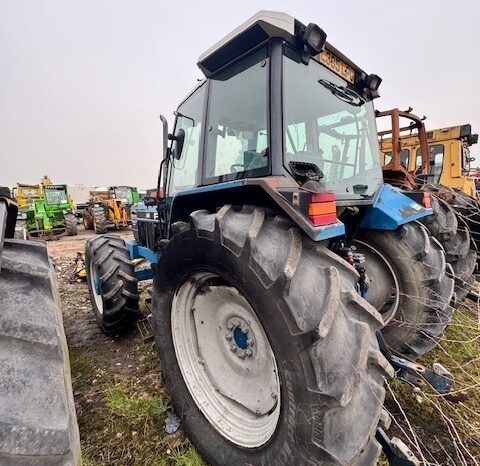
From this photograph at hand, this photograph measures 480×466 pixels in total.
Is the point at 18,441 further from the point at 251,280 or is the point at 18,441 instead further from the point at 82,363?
the point at 82,363

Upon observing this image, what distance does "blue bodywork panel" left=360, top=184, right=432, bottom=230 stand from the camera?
2072 mm

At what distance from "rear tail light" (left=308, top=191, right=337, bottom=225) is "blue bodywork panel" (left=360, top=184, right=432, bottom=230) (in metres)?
0.88

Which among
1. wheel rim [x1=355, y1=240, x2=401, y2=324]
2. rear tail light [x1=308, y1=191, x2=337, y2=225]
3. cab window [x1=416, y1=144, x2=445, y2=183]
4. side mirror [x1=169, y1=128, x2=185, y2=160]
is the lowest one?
wheel rim [x1=355, y1=240, x2=401, y2=324]

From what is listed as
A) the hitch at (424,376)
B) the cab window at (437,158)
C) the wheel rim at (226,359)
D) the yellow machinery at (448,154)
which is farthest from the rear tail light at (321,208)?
the cab window at (437,158)

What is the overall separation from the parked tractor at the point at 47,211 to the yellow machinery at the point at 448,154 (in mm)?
13235

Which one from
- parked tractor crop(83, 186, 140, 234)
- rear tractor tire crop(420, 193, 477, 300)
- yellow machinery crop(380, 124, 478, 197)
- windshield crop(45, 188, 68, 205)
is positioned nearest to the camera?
rear tractor tire crop(420, 193, 477, 300)

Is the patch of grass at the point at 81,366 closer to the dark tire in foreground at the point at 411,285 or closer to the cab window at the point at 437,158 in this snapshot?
the dark tire in foreground at the point at 411,285

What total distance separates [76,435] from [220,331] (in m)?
1.08

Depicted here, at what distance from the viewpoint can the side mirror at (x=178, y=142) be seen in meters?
2.35

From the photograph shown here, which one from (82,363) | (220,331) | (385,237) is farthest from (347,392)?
(82,363)

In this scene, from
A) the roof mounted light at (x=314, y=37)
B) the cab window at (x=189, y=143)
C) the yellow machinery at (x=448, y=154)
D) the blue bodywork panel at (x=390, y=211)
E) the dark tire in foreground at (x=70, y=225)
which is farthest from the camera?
the dark tire in foreground at (x=70, y=225)

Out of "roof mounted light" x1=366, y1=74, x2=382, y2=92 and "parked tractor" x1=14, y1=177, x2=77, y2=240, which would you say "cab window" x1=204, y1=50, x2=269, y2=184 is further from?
"parked tractor" x1=14, y1=177, x2=77, y2=240

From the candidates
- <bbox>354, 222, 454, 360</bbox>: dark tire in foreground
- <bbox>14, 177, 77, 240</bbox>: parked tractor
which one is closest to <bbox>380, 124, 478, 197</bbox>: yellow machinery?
<bbox>354, 222, 454, 360</bbox>: dark tire in foreground

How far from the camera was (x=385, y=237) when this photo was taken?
2236 millimetres
